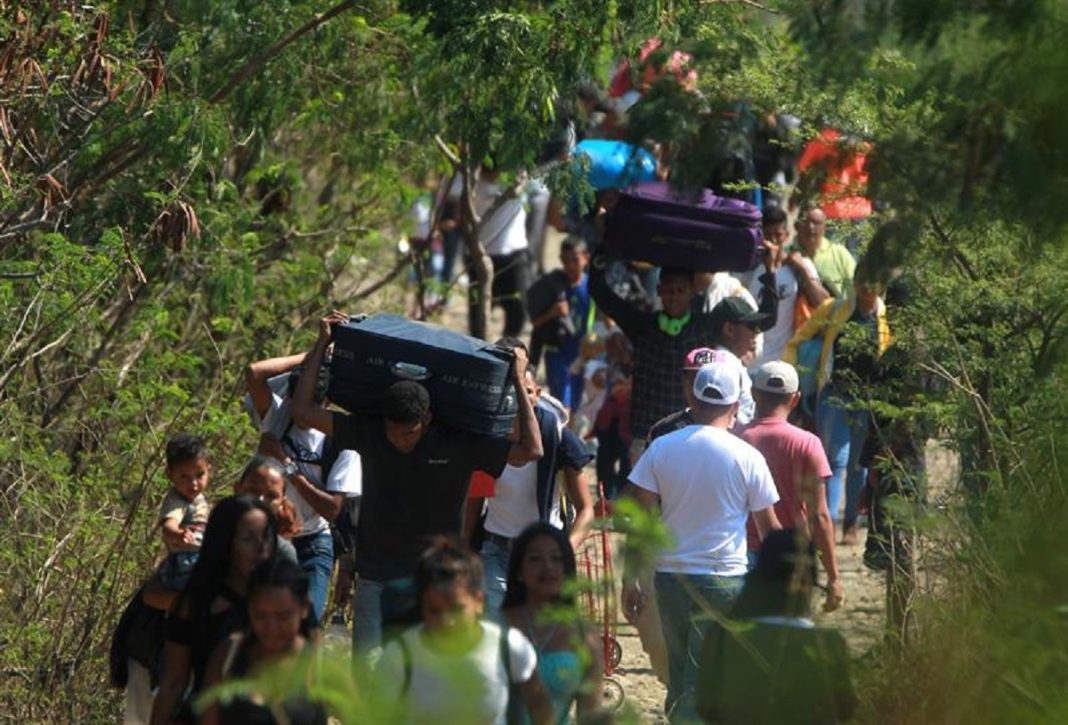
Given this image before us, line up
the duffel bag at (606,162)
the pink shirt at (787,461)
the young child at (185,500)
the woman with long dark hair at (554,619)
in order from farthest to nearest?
1. the duffel bag at (606,162)
2. the pink shirt at (787,461)
3. the young child at (185,500)
4. the woman with long dark hair at (554,619)

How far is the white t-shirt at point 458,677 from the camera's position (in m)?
5.78

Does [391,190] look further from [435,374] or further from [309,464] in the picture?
[435,374]

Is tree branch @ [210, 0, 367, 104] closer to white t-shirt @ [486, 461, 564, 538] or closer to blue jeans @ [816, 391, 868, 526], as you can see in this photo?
white t-shirt @ [486, 461, 564, 538]

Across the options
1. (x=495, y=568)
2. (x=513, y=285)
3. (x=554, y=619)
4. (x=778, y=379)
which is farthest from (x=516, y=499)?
(x=513, y=285)

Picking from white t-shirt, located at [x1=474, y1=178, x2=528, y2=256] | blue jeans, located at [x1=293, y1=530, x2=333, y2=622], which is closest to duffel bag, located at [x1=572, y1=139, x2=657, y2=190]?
white t-shirt, located at [x1=474, y1=178, x2=528, y2=256]

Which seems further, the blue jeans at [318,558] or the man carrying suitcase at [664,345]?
the man carrying suitcase at [664,345]

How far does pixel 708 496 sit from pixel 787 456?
86cm

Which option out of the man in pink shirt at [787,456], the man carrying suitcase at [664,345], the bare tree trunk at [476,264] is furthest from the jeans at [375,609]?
the bare tree trunk at [476,264]

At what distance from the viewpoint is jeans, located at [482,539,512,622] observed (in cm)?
862

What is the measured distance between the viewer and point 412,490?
812 cm

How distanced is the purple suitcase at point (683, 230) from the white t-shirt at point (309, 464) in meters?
2.88

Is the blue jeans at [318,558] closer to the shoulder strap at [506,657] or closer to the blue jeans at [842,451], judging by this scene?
the shoulder strap at [506,657]

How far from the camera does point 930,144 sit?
20.9 feet

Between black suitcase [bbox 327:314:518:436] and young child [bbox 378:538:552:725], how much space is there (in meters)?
1.58
